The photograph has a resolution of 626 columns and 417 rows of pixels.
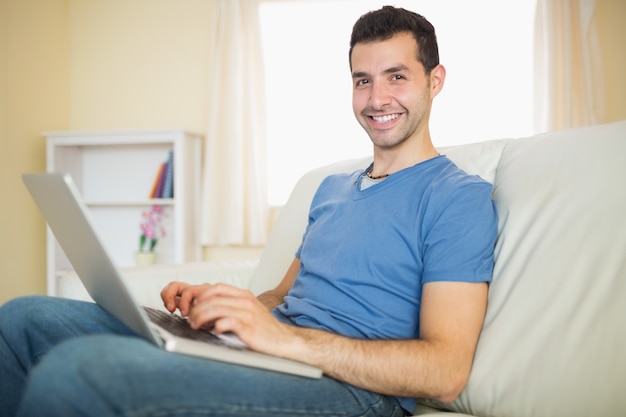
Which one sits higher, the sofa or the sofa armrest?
the sofa

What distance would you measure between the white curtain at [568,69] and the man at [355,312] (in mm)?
2420

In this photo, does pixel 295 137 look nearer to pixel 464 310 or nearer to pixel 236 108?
pixel 236 108

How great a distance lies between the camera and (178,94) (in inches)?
173

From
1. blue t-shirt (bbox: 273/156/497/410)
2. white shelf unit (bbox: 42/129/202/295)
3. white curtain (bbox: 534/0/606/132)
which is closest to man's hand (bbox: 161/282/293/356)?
blue t-shirt (bbox: 273/156/497/410)

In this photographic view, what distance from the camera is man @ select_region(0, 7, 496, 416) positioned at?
824mm

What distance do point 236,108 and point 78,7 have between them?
4.90ft

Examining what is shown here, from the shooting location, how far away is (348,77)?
13.5ft

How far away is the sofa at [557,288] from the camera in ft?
3.41

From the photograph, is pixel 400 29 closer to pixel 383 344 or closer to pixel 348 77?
pixel 383 344

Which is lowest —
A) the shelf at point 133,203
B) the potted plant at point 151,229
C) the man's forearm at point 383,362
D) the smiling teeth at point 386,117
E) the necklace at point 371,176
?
the potted plant at point 151,229

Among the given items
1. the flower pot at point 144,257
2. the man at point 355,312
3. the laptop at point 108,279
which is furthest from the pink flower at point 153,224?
the laptop at point 108,279

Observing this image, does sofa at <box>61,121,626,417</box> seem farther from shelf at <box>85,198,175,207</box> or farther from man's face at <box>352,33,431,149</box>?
shelf at <box>85,198,175,207</box>

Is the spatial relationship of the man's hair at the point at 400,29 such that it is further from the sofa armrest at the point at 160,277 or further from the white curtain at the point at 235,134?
the white curtain at the point at 235,134

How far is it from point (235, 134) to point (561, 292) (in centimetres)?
320
